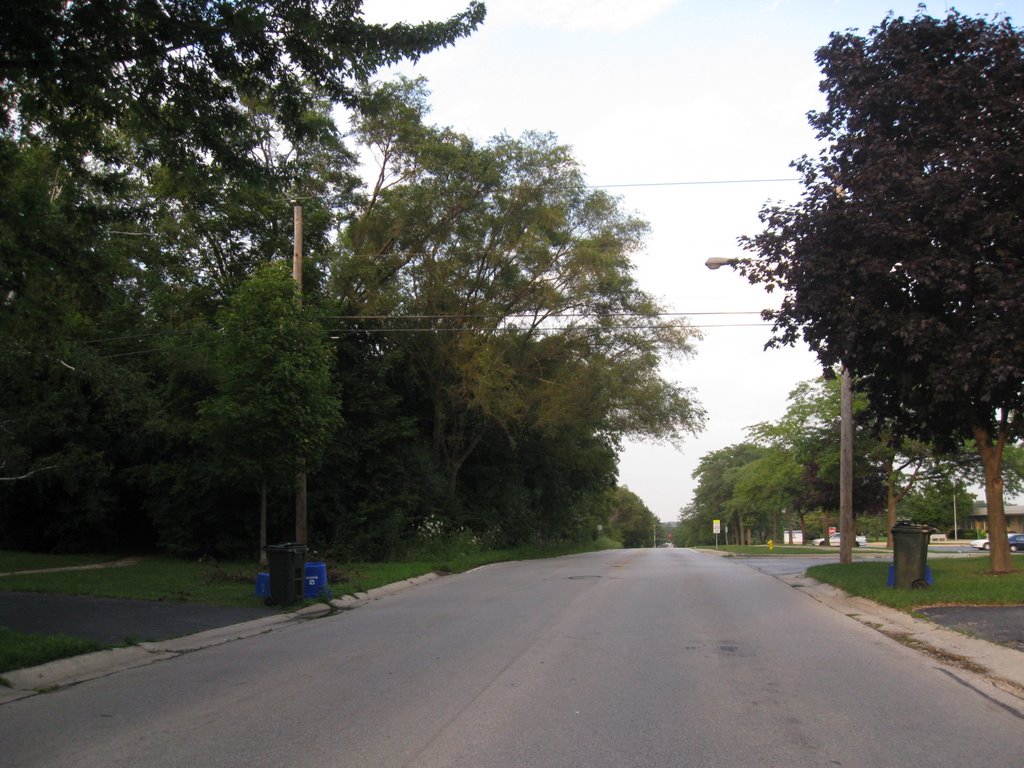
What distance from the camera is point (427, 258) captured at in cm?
3067

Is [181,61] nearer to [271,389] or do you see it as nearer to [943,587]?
[271,389]

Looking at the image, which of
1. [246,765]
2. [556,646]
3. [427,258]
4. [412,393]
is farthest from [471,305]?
[246,765]

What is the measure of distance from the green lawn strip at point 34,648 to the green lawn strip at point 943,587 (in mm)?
11766

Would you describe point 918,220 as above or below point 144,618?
above

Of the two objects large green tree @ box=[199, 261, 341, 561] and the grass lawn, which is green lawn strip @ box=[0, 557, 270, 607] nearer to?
the grass lawn

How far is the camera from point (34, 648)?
8797 millimetres

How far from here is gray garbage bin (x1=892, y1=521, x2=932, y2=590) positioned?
15195mm

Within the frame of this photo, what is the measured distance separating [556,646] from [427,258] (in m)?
22.3

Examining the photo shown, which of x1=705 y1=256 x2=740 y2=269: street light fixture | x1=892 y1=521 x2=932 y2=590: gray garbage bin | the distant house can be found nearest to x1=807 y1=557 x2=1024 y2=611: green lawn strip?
x1=892 y1=521 x2=932 y2=590: gray garbage bin

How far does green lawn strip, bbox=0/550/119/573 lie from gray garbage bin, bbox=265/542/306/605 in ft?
29.9

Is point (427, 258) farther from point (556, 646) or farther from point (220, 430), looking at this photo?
point (556, 646)

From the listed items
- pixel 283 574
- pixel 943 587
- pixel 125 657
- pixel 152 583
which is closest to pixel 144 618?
pixel 283 574

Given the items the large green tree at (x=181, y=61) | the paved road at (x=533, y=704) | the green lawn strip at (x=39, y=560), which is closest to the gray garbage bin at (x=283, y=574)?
the paved road at (x=533, y=704)

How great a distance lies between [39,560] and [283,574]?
1233cm
